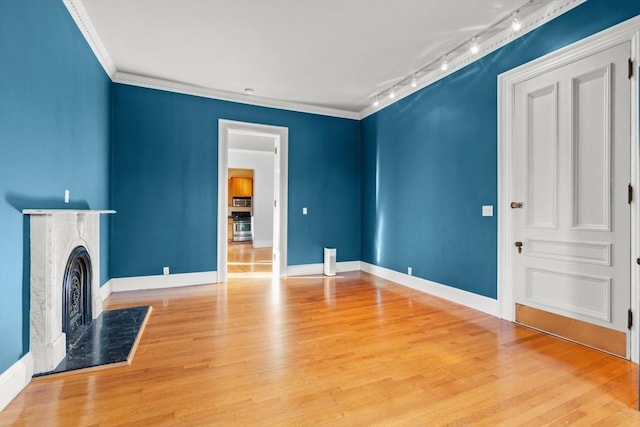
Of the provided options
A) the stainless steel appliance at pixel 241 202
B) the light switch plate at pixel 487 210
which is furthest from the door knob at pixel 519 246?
the stainless steel appliance at pixel 241 202

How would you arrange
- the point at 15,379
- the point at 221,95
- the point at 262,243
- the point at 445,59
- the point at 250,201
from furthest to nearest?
1. the point at 250,201
2. the point at 262,243
3. the point at 221,95
4. the point at 445,59
5. the point at 15,379

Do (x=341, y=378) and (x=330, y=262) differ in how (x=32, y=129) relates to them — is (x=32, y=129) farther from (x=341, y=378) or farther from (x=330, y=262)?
(x=330, y=262)

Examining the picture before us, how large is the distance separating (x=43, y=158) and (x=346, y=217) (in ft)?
14.2

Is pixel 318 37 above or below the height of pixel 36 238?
above

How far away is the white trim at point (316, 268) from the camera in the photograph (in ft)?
17.3

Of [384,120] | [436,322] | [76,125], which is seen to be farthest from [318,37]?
[436,322]

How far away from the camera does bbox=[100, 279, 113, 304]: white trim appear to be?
12.0ft

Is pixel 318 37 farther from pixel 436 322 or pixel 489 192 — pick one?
pixel 436 322

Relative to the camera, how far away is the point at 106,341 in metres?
2.52

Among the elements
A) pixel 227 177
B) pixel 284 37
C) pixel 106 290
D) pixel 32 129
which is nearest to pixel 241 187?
pixel 227 177

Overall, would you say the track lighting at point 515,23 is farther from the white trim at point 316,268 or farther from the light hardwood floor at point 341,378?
the white trim at point 316,268

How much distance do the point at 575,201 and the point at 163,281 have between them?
492 cm

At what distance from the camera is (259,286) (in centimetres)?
448

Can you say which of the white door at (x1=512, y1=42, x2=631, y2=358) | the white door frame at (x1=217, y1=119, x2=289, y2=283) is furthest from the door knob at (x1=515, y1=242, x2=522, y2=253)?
the white door frame at (x1=217, y1=119, x2=289, y2=283)
